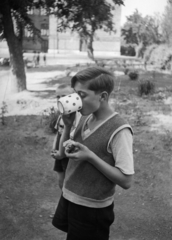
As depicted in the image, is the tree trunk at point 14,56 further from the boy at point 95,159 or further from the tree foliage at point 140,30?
the tree foliage at point 140,30

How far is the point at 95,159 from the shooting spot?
5.41 ft

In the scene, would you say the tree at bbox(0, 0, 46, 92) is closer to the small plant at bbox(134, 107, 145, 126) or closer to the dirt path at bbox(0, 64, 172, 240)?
the dirt path at bbox(0, 64, 172, 240)

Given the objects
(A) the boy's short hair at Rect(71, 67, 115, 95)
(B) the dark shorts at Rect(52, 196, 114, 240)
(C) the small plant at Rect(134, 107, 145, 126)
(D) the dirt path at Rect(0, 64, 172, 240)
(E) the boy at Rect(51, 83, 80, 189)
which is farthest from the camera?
(C) the small plant at Rect(134, 107, 145, 126)

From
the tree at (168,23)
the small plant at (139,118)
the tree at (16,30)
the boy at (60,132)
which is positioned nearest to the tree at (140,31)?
the tree at (168,23)

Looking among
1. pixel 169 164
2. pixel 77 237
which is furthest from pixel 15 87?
pixel 77 237

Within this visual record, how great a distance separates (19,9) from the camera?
10.1 m

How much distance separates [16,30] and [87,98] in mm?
9980

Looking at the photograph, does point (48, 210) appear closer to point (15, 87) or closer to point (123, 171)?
point (123, 171)

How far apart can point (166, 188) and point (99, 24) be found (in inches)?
339

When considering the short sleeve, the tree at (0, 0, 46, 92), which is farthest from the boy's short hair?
the tree at (0, 0, 46, 92)

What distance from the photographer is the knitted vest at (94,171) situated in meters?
1.74

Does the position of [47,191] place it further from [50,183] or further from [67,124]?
[67,124]

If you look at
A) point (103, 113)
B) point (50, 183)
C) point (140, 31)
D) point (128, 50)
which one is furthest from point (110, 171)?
point (128, 50)

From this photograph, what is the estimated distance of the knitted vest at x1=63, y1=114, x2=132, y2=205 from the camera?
1.74 m
